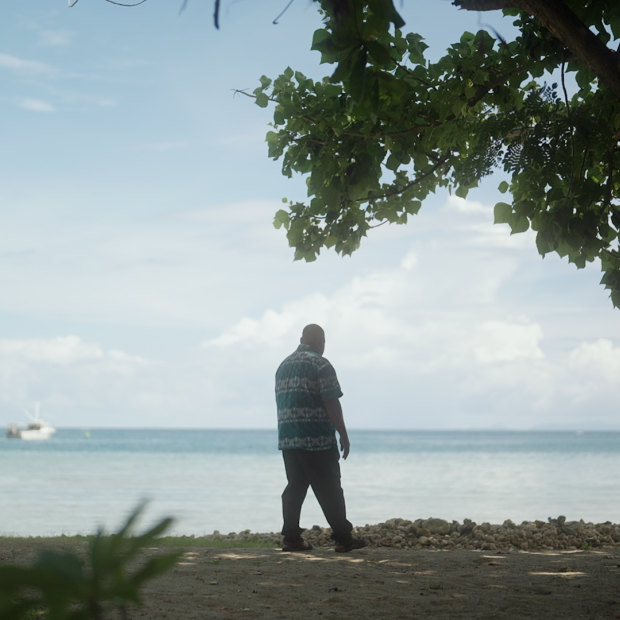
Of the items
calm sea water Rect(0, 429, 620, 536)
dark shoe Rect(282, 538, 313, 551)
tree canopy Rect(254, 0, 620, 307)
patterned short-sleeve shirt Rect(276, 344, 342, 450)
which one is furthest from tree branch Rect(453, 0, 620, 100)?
calm sea water Rect(0, 429, 620, 536)

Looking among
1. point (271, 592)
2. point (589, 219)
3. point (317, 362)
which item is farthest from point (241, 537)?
point (589, 219)

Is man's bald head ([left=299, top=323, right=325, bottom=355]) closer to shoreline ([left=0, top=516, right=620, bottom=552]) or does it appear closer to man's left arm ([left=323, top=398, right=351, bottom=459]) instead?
man's left arm ([left=323, top=398, right=351, bottom=459])

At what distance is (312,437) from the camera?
8383 mm

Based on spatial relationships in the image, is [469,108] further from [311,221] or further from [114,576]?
[114,576]

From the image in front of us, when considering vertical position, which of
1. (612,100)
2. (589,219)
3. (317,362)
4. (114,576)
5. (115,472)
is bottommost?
(115,472)

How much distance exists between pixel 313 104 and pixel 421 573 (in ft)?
15.1

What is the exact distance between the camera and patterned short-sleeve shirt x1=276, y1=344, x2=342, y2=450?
331 inches

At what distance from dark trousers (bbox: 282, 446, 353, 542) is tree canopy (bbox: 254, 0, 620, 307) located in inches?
86.7

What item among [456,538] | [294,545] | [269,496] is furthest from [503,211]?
[269,496]

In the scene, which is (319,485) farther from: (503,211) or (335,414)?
(503,211)

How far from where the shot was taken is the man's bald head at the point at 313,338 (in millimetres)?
8828

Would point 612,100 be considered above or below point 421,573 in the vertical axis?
above

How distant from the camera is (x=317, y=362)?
→ 8539mm

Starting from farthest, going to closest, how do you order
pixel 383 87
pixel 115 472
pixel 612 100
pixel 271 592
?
pixel 115 472
pixel 612 100
pixel 271 592
pixel 383 87
